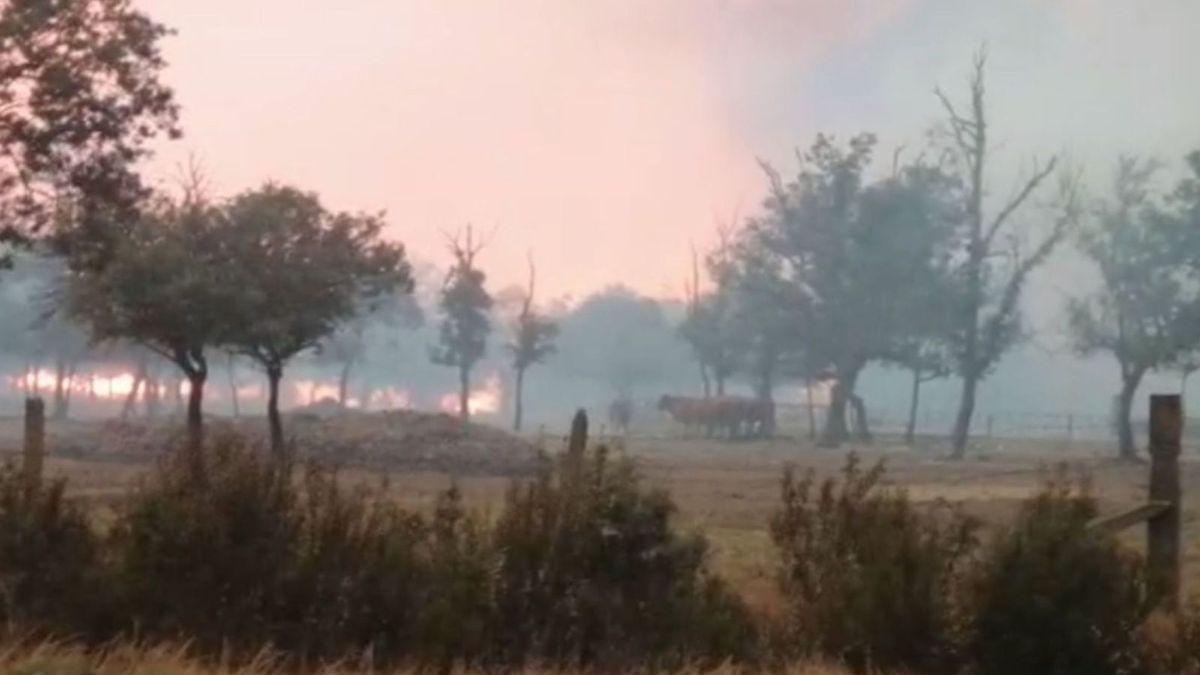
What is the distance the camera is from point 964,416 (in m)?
70.8

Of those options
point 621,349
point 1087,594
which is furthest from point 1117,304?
point 621,349

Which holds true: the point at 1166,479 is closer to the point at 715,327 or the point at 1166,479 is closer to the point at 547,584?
the point at 547,584

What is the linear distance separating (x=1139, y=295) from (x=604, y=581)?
55.4 metres

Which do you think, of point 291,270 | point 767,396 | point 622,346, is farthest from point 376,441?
point 622,346

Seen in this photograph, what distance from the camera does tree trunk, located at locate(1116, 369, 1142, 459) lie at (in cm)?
5772

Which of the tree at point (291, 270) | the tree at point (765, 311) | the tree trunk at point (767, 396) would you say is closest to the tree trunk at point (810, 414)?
the tree at point (765, 311)

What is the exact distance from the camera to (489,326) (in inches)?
3521

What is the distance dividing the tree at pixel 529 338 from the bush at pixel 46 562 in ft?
249

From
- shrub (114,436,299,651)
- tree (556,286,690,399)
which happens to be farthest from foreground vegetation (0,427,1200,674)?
tree (556,286,690,399)

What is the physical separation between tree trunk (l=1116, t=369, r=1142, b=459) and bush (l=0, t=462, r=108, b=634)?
1809 inches

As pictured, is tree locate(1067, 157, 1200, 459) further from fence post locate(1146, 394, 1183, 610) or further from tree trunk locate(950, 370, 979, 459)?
fence post locate(1146, 394, 1183, 610)

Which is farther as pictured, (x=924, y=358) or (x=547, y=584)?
(x=924, y=358)

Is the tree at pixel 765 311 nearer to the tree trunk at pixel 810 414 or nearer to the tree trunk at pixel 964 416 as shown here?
the tree trunk at pixel 810 414

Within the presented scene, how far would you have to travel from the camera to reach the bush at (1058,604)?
1314 cm
